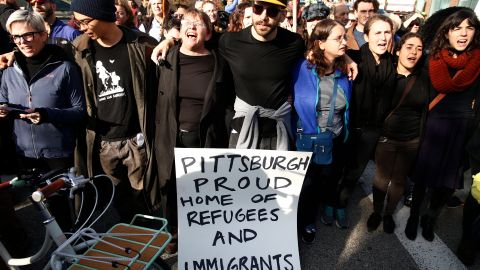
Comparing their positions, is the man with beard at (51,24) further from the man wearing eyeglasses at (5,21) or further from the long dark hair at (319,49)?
the long dark hair at (319,49)

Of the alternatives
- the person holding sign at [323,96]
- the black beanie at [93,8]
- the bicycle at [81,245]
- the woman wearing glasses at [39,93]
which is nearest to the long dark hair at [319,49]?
the person holding sign at [323,96]

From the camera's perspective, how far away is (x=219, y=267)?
2.39 m

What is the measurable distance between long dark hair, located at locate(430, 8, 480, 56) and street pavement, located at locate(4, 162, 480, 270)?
163cm

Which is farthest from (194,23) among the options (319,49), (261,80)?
(319,49)

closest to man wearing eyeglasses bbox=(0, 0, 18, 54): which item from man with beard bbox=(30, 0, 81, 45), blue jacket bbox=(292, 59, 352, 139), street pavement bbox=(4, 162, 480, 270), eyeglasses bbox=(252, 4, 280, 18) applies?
man with beard bbox=(30, 0, 81, 45)

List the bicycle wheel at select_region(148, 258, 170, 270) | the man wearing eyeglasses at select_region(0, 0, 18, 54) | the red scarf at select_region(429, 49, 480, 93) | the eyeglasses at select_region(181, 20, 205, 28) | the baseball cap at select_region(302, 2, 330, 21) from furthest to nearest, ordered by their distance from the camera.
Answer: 1. the baseball cap at select_region(302, 2, 330, 21)
2. the man wearing eyeglasses at select_region(0, 0, 18, 54)
3. the red scarf at select_region(429, 49, 480, 93)
4. the eyeglasses at select_region(181, 20, 205, 28)
5. the bicycle wheel at select_region(148, 258, 170, 270)

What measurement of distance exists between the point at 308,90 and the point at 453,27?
1239 millimetres

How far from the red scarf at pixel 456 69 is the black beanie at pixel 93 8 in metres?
2.46

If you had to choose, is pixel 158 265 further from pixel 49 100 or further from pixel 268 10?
pixel 268 10

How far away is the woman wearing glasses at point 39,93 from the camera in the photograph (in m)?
2.22

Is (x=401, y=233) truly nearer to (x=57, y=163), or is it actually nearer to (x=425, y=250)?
(x=425, y=250)

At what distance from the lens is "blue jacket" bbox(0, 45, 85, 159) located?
92.0 inches

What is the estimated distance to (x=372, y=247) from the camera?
9.61ft

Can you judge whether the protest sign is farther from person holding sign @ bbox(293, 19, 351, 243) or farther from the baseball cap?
the baseball cap
